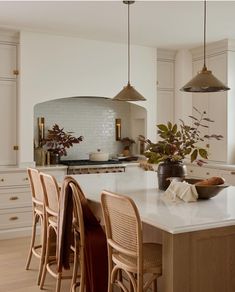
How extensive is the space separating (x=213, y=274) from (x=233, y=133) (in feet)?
12.2

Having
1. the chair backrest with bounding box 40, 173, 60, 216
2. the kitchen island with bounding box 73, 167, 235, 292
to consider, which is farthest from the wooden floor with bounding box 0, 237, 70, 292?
the kitchen island with bounding box 73, 167, 235, 292

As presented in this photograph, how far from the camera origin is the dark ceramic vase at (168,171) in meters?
3.10

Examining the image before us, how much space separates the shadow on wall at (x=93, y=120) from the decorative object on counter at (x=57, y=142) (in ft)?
0.61

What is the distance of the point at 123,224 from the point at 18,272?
195 centimetres

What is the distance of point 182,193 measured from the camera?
264 cm

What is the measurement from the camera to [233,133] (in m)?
5.56

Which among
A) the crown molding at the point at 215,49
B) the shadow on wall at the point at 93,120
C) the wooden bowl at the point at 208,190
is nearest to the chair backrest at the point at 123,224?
the wooden bowl at the point at 208,190

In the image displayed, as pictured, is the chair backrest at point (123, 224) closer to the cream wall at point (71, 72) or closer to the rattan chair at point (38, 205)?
the rattan chair at point (38, 205)

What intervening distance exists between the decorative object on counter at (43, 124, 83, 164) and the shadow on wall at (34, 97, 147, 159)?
0.19m

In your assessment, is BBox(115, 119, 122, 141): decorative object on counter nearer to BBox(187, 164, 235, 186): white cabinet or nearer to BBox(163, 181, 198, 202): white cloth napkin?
BBox(187, 164, 235, 186): white cabinet

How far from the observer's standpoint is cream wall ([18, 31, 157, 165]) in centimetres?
500

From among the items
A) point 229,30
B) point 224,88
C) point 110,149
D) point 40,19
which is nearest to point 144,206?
point 224,88

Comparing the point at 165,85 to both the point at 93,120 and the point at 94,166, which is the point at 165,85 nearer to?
the point at 93,120

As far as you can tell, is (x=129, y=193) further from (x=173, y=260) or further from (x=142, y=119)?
(x=142, y=119)
